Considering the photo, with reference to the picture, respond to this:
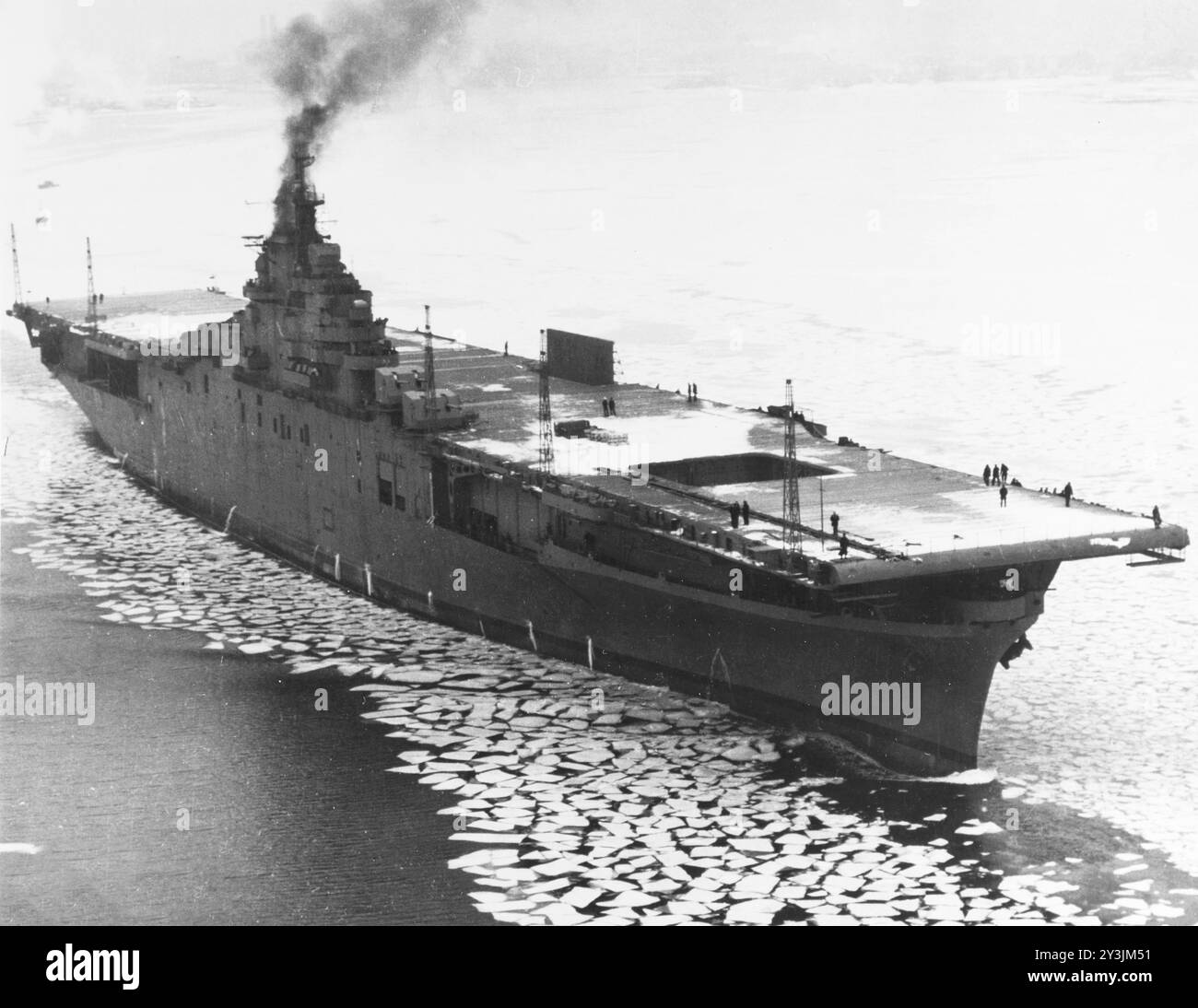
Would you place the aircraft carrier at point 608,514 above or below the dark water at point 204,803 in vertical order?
above

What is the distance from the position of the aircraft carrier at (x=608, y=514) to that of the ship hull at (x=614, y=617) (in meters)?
0.05

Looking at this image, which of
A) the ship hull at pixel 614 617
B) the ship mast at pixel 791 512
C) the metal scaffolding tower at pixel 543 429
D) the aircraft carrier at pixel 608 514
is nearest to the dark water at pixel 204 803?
the ship hull at pixel 614 617

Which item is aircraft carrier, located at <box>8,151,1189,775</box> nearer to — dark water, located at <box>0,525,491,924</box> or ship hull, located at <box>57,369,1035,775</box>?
ship hull, located at <box>57,369,1035,775</box>

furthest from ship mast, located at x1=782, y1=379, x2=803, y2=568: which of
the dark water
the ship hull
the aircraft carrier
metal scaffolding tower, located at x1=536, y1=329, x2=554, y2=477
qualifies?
the dark water

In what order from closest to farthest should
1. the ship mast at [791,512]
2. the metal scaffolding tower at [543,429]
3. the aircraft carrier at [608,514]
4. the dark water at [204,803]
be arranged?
the dark water at [204,803], the ship mast at [791,512], the aircraft carrier at [608,514], the metal scaffolding tower at [543,429]

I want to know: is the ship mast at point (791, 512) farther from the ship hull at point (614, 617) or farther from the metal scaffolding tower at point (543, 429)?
the metal scaffolding tower at point (543, 429)

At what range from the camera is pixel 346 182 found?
86938 mm

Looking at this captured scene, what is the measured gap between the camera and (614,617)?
3161cm

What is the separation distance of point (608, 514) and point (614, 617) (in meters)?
1.91

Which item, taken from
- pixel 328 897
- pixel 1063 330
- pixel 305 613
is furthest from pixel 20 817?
pixel 1063 330

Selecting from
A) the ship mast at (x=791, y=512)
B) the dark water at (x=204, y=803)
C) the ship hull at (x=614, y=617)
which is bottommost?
the dark water at (x=204, y=803)

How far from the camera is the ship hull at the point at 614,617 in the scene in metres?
27.9

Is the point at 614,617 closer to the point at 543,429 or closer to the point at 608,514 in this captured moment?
the point at 608,514

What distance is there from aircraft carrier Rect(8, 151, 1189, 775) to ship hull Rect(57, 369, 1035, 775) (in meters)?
0.05
